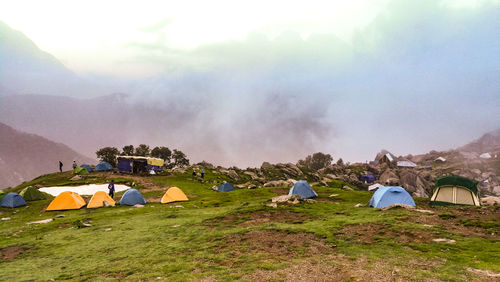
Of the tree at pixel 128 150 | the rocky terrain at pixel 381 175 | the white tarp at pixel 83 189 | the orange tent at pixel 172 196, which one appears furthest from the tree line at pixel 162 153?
the orange tent at pixel 172 196

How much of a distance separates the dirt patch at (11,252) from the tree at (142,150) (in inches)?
4444

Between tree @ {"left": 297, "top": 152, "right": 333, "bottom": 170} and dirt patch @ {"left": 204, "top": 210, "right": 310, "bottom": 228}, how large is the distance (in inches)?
6700

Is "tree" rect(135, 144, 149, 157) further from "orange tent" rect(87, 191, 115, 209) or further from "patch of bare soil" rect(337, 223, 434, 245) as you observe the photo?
"patch of bare soil" rect(337, 223, 434, 245)

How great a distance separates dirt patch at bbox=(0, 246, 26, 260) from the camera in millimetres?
16725

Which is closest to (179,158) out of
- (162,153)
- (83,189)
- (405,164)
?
(162,153)

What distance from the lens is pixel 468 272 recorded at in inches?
376

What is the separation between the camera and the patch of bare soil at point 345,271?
9523 millimetres

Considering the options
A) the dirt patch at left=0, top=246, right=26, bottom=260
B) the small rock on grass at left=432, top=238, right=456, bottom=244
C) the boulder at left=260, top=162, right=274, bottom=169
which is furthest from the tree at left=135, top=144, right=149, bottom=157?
the small rock on grass at left=432, top=238, right=456, bottom=244

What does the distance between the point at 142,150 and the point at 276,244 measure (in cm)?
12465

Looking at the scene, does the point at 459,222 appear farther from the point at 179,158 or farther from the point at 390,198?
the point at 179,158

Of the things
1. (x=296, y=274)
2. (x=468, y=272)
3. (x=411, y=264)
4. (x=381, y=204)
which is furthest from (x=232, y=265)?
(x=381, y=204)

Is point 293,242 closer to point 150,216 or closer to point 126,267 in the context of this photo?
point 126,267

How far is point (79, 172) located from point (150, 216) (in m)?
59.2

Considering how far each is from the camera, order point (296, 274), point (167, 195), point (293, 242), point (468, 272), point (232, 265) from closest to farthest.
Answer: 1. point (468, 272)
2. point (296, 274)
3. point (232, 265)
4. point (293, 242)
5. point (167, 195)
